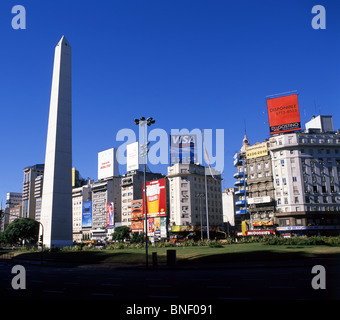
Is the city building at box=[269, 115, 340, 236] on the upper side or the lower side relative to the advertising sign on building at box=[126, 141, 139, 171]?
lower

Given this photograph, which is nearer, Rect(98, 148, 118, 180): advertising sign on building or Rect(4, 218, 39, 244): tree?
Rect(4, 218, 39, 244): tree

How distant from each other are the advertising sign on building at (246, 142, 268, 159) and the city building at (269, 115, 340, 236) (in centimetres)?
194

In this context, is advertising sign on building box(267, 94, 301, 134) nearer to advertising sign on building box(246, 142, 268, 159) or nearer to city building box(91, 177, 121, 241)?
advertising sign on building box(246, 142, 268, 159)

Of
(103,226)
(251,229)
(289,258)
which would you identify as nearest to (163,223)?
(251,229)

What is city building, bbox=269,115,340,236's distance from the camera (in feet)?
245

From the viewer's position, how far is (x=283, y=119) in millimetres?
77688

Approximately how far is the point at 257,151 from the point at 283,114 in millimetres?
11933

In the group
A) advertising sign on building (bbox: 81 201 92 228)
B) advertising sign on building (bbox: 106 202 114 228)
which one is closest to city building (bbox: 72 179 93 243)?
advertising sign on building (bbox: 81 201 92 228)

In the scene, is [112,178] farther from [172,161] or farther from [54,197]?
[54,197]

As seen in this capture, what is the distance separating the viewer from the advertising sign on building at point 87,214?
130m

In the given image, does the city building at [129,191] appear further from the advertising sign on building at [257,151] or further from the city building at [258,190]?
the advertising sign on building at [257,151]

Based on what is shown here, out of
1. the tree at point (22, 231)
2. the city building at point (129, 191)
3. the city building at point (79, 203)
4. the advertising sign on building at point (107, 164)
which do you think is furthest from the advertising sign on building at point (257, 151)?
the city building at point (79, 203)
